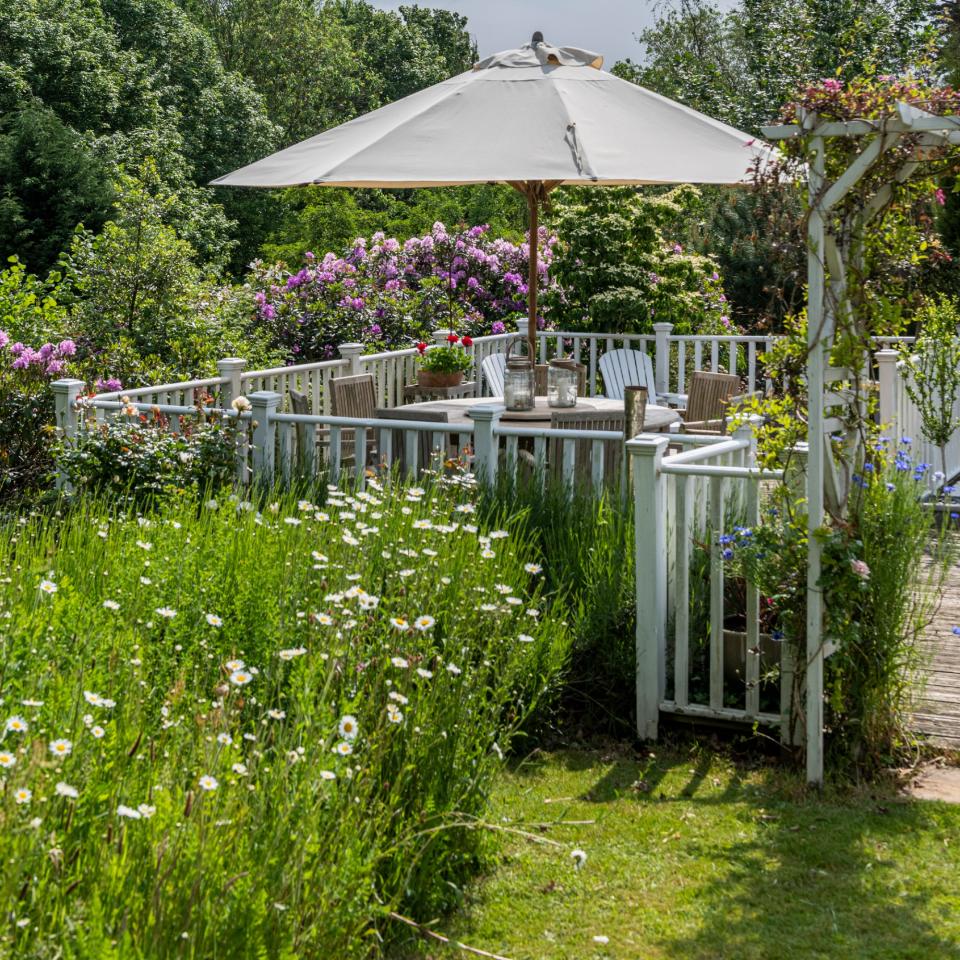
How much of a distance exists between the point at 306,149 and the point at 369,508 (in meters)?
3.82

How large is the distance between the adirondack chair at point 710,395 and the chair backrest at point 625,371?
1.71 m

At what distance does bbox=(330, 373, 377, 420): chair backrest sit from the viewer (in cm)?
849

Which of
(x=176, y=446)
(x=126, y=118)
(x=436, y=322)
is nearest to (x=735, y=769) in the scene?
(x=176, y=446)

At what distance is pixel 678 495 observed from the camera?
5.06 metres

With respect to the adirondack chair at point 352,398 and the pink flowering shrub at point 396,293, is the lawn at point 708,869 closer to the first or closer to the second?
the adirondack chair at point 352,398

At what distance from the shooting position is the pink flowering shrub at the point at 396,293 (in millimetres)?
13414

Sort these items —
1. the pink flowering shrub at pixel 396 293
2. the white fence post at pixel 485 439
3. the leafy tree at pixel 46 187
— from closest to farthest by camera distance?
the white fence post at pixel 485 439, the pink flowering shrub at pixel 396 293, the leafy tree at pixel 46 187

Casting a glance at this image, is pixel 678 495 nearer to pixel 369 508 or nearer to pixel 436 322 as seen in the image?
pixel 369 508

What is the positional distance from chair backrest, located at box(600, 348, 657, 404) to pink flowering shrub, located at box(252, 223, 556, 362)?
7.58 ft

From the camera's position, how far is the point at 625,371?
11.2 meters

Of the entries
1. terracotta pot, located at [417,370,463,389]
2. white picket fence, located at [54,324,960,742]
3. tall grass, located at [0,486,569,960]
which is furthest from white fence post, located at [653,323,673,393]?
tall grass, located at [0,486,569,960]

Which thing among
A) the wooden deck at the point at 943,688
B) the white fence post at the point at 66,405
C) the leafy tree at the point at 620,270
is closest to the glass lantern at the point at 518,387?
the white fence post at the point at 66,405

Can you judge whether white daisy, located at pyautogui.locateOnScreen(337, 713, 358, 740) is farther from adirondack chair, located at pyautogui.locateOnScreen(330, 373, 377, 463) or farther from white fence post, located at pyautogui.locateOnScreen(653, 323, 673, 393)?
white fence post, located at pyautogui.locateOnScreen(653, 323, 673, 393)

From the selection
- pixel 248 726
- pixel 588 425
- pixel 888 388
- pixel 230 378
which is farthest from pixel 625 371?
pixel 248 726
